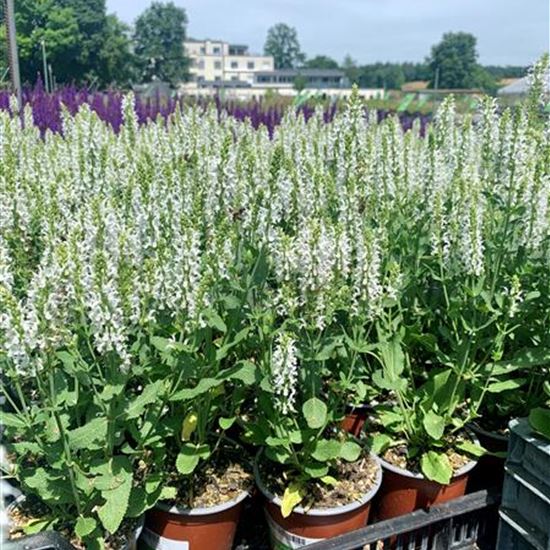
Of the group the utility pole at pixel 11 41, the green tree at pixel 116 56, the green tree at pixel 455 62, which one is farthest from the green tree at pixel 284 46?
the utility pole at pixel 11 41

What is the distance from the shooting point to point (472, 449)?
2863mm

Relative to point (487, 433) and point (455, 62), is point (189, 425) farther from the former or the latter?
point (455, 62)

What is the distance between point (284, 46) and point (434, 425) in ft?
479

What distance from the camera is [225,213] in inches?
113

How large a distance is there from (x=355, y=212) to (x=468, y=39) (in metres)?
108

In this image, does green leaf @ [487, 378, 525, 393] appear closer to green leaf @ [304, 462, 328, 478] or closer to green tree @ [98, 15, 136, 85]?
green leaf @ [304, 462, 328, 478]

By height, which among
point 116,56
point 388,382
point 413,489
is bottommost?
point 413,489

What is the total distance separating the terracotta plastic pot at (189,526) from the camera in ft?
8.27

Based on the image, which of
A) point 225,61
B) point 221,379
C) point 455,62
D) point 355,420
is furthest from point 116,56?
point 225,61

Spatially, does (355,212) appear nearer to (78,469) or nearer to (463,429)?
(463,429)

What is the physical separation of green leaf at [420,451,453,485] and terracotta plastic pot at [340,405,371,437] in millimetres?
444

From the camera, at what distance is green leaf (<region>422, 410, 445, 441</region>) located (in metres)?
2.71

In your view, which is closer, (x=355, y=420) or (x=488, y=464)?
(x=488, y=464)

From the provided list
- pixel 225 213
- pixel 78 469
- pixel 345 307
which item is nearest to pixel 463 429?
pixel 345 307
